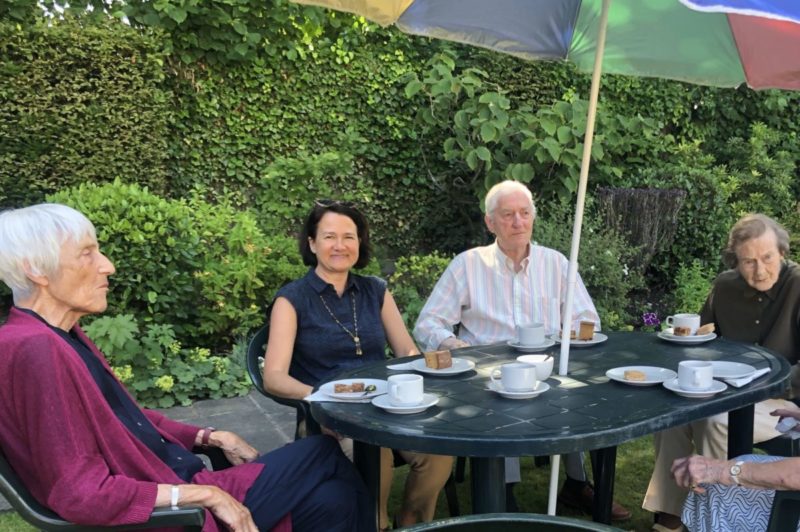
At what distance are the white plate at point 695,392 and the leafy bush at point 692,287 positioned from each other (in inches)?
159

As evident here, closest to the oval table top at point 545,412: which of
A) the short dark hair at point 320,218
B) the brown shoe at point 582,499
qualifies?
the short dark hair at point 320,218

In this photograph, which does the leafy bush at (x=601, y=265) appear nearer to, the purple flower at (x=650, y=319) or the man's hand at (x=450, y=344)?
the purple flower at (x=650, y=319)

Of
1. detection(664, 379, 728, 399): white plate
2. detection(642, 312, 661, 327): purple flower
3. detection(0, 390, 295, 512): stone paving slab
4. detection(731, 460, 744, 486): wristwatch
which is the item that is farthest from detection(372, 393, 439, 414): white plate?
detection(642, 312, 661, 327): purple flower

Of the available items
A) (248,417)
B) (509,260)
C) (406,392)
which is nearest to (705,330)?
(509,260)

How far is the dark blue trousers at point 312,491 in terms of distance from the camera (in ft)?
6.89

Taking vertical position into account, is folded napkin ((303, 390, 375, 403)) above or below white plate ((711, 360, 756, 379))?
below

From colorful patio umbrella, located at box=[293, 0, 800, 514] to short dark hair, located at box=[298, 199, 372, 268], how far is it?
77cm

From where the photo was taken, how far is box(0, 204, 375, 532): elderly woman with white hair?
5.43ft

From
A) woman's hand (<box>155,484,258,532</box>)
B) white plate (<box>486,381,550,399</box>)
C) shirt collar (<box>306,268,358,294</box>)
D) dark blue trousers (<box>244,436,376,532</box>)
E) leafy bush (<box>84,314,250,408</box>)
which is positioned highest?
shirt collar (<box>306,268,358,294</box>)

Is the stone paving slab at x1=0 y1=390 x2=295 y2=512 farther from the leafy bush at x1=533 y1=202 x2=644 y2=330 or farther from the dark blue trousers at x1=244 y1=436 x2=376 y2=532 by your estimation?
the leafy bush at x1=533 y1=202 x2=644 y2=330

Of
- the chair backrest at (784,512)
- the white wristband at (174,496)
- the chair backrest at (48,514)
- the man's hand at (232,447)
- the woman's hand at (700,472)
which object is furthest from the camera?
the man's hand at (232,447)

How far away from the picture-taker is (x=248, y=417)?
13.7ft

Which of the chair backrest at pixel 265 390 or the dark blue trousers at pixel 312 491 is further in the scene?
the chair backrest at pixel 265 390

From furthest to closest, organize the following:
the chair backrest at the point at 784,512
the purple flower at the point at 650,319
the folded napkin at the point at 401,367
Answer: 1. the purple flower at the point at 650,319
2. the folded napkin at the point at 401,367
3. the chair backrest at the point at 784,512
